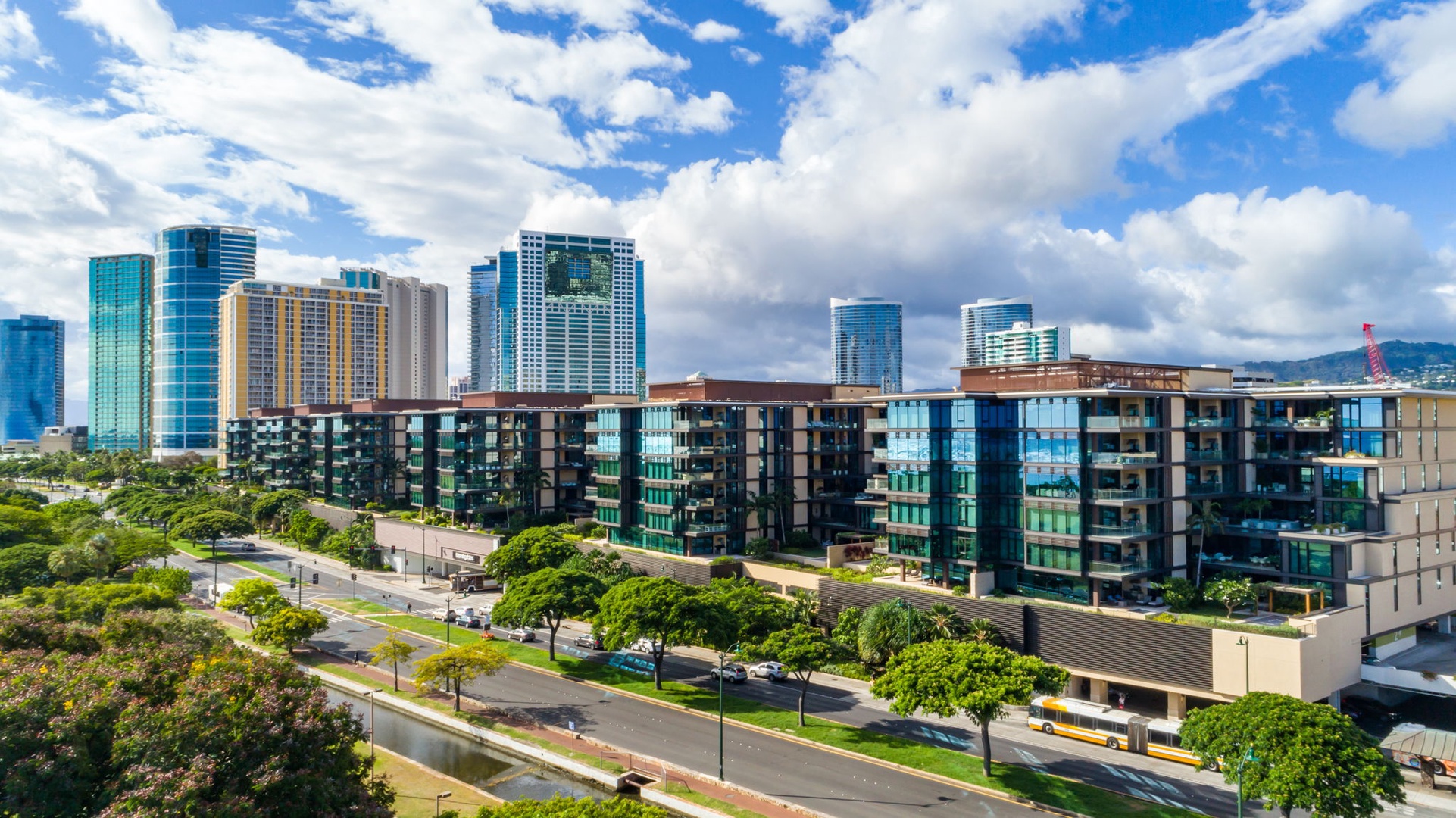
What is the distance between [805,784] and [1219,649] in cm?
2829

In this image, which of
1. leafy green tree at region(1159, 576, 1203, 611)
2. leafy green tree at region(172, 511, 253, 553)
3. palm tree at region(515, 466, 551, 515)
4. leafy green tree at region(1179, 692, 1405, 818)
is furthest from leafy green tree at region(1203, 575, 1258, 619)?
leafy green tree at region(172, 511, 253, 553)

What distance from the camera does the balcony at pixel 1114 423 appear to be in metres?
63.5

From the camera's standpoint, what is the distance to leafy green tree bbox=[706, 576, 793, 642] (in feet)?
202

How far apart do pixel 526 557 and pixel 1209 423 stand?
62.7m

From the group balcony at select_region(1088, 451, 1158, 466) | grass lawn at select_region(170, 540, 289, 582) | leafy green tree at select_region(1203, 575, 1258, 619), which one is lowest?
grass lawn at select_region(170, 540, 289, 582)

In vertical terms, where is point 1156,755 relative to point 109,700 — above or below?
below

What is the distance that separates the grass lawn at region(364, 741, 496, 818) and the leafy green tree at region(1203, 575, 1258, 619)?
160ft

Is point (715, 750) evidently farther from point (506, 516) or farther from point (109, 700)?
point (506, 516)

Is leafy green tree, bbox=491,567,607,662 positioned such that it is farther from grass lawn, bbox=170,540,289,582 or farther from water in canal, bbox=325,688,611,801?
grass lawn, bbox=170,540,289,582

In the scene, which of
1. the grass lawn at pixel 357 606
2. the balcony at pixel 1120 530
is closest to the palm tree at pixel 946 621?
the balcony at pixel 1120 530

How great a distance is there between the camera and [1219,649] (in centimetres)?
5288

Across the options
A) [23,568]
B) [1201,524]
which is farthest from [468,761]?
[23,568]

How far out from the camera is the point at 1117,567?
2447 inches

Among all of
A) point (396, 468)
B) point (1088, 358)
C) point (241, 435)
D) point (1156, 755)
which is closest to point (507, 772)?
point (1156, 755)
